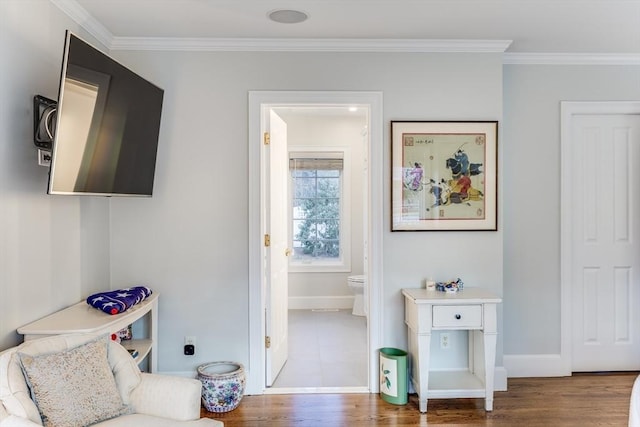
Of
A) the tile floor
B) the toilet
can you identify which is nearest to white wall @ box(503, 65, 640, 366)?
the tile floor

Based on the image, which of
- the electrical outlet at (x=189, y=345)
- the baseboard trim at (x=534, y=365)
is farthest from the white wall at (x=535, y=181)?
the electrical outlet at (x=189, y=345)

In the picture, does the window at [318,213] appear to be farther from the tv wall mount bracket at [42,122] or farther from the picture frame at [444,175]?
the tv wall mount bracket at [42,122]

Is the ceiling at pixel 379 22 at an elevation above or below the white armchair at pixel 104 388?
above

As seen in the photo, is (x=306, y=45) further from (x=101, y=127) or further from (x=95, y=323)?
(x=95, y=323)

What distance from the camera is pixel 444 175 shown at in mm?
3311

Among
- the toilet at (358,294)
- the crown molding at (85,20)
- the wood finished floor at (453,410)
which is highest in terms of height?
the crown molding at (85,20)

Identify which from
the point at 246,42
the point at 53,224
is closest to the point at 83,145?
the point at 53,224

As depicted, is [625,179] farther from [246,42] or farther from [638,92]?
[246,42]

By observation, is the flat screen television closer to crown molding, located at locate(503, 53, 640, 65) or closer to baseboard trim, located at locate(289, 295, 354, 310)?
crown molding, located at locate(503, 53, 640, 65)

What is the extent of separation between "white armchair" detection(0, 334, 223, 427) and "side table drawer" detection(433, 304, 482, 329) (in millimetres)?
1536

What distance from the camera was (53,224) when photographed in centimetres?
254

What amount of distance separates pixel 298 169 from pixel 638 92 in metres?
3.71

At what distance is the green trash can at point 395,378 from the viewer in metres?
3.10

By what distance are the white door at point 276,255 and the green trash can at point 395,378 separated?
85 cm
